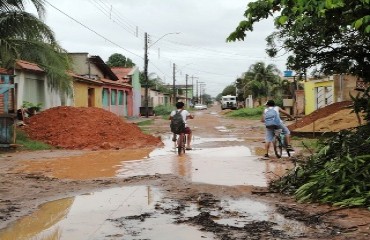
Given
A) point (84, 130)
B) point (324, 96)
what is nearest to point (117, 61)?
point (324, 96)

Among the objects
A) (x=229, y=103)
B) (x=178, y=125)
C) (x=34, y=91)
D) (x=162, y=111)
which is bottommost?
(x=178, y=125)

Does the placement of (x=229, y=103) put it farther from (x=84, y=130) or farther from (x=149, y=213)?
(x=149, y=213)

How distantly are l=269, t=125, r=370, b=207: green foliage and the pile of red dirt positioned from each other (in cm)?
1034

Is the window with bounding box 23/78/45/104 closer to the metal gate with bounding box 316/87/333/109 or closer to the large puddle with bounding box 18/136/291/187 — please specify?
the large puddle with bounding box 18/136/291/187

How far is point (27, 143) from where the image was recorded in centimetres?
1753

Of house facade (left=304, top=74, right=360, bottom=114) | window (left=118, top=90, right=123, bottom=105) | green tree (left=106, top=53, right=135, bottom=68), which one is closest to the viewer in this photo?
house facade (left=304, top=74, right=360, bottom=114)

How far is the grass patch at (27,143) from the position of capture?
17031 mm

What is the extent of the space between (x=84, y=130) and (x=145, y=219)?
13293 millimetres

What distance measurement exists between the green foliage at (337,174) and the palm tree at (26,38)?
12460 millimetres

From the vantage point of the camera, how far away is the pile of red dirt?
59.7ft

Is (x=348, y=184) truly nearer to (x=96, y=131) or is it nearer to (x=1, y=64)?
(x=96, y=131)

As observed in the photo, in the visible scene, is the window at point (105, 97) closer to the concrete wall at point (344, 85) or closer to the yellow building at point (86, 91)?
the yellow building at point (86, 91)

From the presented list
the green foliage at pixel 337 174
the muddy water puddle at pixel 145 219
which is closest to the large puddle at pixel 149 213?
the muddy water puddle at pixel 145 219

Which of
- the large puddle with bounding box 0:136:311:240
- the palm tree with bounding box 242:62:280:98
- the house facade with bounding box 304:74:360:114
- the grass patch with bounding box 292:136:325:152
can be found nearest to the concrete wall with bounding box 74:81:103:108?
the grass patch with bounding box 292:136:325:152
